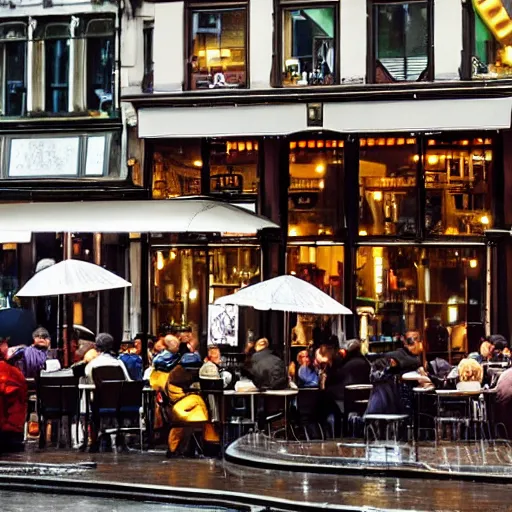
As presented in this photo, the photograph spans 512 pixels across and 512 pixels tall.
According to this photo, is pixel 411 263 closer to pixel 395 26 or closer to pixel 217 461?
pixel 395 26

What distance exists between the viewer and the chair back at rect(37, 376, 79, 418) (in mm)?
23859

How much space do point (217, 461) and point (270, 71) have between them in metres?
11.7

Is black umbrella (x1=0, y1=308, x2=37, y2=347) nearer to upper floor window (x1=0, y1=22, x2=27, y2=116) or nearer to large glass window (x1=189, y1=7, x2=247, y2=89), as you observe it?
large glass window (x1=189, y1=7, x2=247, y2=89)

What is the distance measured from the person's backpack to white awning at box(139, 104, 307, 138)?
800 cm

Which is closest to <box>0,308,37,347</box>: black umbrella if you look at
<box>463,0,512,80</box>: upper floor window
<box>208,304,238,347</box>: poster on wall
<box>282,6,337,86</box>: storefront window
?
<box>208,304,238,347</box>: poster on wall

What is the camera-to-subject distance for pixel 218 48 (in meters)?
32.9

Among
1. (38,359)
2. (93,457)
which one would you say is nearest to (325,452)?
(93,457)

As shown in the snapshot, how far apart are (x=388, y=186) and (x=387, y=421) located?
973 cm

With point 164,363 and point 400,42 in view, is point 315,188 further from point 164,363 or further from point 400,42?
point 164,363

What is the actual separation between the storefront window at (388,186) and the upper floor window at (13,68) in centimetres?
761

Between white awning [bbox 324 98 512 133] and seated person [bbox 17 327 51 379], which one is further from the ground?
white awning [bbox 324 98 512 133]

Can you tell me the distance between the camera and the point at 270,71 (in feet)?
106

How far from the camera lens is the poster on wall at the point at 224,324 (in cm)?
3238

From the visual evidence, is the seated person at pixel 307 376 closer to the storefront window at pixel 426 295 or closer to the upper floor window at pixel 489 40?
the storefront window at pixel 426 295
